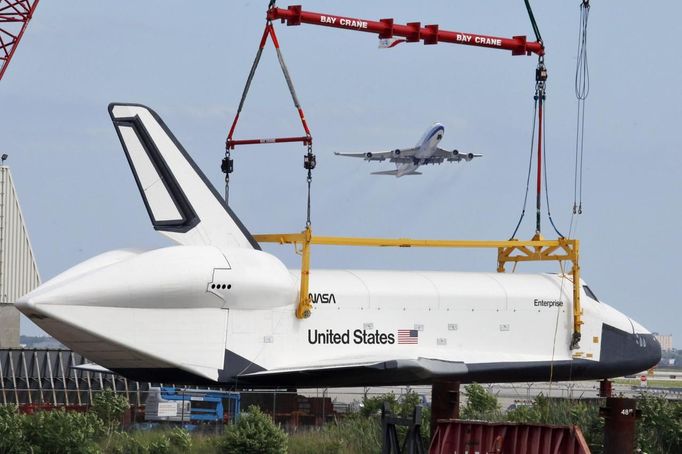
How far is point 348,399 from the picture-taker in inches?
2534

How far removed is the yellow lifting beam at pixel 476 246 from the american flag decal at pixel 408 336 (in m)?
2.09

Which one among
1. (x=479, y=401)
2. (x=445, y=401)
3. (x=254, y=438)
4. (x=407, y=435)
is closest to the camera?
(x=445, y=401)

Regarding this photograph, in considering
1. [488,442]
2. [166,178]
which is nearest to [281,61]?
[166,178]

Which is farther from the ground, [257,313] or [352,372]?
[257,313]

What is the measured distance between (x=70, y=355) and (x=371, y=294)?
27.1m

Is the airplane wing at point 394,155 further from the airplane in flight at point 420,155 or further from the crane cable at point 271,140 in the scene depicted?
the crane cable at point 271,140

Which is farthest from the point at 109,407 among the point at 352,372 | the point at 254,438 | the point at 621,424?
the point at 621,424

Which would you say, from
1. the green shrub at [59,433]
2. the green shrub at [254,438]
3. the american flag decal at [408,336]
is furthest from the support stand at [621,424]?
the green shrub at [59,433]

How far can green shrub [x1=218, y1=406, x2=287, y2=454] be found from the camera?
28.0m

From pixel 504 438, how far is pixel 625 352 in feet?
45.4

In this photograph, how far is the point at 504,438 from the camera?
21.0 m

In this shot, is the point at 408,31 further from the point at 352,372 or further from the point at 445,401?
the point at 445,401

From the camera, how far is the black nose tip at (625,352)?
33406 millimetres

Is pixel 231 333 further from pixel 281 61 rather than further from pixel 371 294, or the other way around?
pixel 281 61
